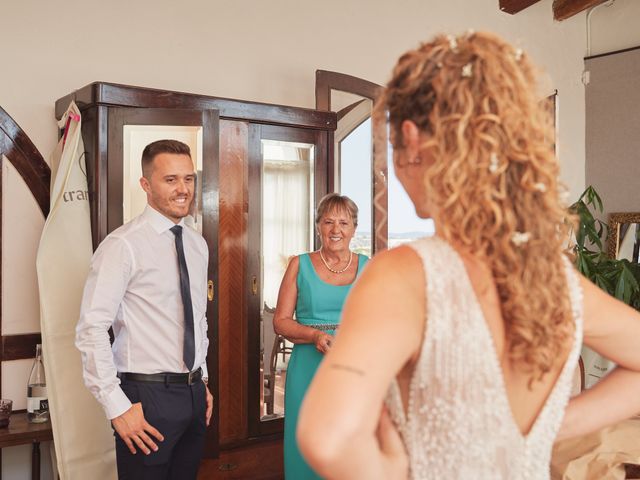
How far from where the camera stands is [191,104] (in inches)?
126

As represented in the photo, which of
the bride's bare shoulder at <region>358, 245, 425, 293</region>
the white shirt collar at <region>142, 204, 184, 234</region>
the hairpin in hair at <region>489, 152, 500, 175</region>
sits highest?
the hairpin in hair at <region>489, 152, 500, 175</region>

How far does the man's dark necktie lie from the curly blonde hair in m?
1.69

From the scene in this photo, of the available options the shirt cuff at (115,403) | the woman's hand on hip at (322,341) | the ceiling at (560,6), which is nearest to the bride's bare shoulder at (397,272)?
the shirt cuff at (115,403)

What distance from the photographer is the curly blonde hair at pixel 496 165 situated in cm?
96

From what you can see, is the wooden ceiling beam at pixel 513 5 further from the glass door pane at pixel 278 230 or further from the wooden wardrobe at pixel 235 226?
the glass door pane at pixel 278 230

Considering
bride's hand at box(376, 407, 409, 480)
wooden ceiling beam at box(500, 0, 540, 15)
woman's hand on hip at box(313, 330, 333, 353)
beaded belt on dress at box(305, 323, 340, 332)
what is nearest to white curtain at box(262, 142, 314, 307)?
beaded belt on dress at box(305, 323, 340, 332)

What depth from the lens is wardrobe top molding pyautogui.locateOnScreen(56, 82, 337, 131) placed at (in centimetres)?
293

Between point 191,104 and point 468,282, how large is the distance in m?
2.46

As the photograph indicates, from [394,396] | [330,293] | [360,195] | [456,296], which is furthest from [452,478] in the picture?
[360,195]

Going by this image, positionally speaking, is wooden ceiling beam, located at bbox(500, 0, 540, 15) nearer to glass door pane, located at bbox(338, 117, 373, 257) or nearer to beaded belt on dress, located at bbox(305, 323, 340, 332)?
glass door pane, located at bbox(338, 117, 373, 257)

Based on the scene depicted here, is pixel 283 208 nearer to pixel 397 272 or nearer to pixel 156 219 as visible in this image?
pixel 156 219

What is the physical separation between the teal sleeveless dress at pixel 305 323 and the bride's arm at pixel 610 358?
186cm

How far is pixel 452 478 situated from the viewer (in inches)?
41.5

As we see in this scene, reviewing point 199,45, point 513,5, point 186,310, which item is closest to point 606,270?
point 513,5
